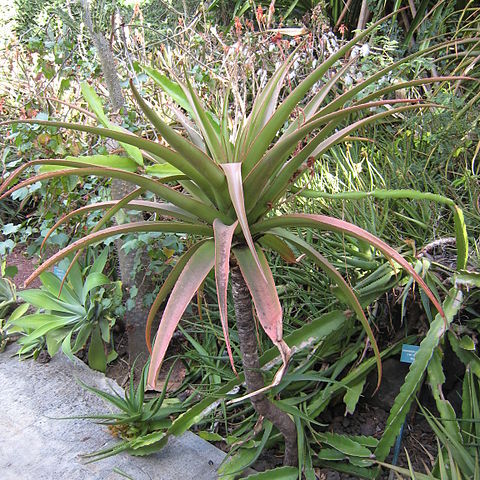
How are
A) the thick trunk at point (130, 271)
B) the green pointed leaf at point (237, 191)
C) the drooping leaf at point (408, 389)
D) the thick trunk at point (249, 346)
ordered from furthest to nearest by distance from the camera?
1. the thick trunk at point (130, 271)
2. the drooping leaf at point (408, 389)
3. the thick trunk at point (249, 346)
4. the green pointed leaf at point (237, 191)

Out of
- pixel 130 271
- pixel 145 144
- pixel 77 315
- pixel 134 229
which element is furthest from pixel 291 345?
pixel 77 315

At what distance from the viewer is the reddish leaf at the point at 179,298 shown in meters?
1.06

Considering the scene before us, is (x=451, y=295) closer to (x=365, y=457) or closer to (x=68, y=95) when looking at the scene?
(x=365, y=457)

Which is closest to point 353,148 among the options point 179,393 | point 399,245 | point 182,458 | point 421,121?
point 421,121

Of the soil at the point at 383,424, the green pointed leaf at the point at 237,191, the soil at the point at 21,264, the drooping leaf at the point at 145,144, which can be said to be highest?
the drooping leaf at the point at 145,144

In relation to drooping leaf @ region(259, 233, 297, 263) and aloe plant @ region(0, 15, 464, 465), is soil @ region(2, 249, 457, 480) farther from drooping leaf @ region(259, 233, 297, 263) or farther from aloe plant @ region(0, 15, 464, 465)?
drooping leaf @ region(259, 233, 297, 263)

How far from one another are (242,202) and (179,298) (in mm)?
299

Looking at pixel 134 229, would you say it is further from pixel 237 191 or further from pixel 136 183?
pixel 237 191

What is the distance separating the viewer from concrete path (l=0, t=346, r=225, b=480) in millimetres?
1839

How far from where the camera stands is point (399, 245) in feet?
7.42

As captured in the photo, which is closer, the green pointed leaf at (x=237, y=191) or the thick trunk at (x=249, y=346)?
the green pointed leaf at (x=237, y=191)

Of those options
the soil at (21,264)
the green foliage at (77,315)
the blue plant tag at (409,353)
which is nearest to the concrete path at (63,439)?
the green foliage at (77,315)

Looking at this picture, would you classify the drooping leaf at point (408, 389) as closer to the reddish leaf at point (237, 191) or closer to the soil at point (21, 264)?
the reddish leaf at point (237, 191)

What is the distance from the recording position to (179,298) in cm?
113
